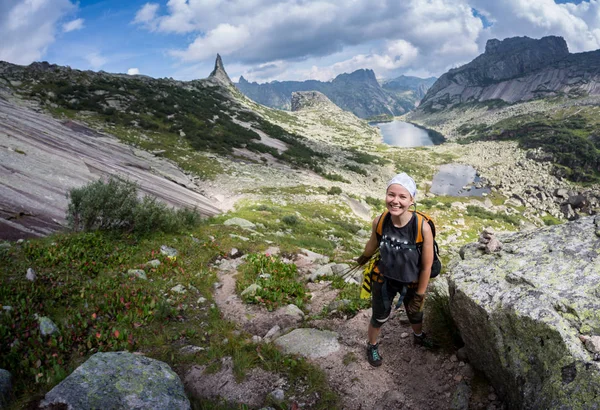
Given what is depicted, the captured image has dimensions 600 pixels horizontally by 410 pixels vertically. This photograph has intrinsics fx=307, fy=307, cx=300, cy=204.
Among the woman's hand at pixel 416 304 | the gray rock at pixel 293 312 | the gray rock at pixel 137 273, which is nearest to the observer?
the woman's hand at pixel 416 304

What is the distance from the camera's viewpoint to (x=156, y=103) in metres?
56.5

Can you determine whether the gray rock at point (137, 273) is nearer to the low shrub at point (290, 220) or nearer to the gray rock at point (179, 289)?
the gray rock at point (179, 289)

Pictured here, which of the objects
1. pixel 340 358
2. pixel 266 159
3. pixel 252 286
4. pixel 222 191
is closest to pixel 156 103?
pixel 266 159

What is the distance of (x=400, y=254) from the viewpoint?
4.64 m

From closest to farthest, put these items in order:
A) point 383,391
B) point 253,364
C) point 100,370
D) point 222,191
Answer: point 100,370 → point 383,391 → point 253,364 → point 222,191

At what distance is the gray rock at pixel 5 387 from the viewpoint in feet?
13.7

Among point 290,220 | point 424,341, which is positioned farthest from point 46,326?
point 290,220

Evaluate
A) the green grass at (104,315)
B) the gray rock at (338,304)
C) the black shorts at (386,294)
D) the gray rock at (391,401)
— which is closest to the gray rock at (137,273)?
the green grass at (104,315)

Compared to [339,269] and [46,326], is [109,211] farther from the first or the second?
[339,269]

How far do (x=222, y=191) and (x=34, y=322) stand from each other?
24567 mm

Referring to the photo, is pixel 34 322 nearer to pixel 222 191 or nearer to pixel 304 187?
pixel 222 191


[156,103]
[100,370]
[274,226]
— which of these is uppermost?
[156,103]

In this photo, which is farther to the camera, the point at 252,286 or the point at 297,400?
the point at 252,286

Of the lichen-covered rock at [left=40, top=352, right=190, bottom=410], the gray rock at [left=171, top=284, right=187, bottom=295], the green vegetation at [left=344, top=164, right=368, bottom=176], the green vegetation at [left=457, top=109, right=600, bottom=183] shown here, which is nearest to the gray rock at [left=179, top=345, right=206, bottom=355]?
the lichen-covered rock at [left=40, top=352, right=190, bottom=410]
